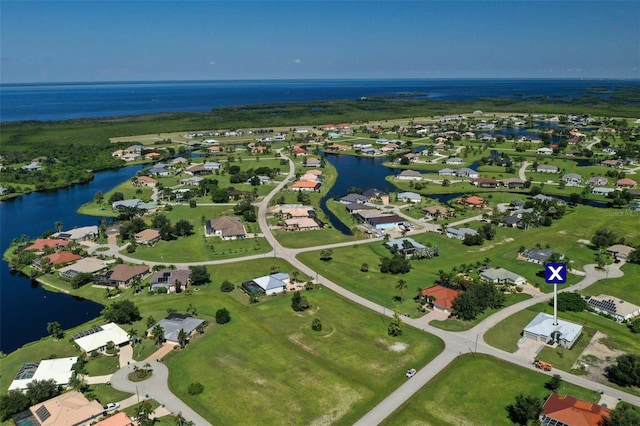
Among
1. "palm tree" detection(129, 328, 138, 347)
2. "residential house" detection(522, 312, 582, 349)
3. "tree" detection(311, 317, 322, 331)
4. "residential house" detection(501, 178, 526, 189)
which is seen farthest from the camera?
"residential house" detection(501, 178, 526, 189)

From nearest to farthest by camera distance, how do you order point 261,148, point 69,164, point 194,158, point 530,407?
point 530,407 < point 69,164 < point 194,158 < point 261,148

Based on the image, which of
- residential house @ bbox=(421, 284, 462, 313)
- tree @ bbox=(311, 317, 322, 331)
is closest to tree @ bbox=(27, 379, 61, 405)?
tree @ bbox=(311, 317, 322, 331)

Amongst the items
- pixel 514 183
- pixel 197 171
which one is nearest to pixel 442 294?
pixel 514 183

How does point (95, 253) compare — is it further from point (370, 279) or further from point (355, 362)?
point (355, 362)

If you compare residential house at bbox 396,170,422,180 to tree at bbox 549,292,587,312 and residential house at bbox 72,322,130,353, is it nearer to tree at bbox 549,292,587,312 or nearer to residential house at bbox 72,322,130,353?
tree at bbox 549,292,587,312

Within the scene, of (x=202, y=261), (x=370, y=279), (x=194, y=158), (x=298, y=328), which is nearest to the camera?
(x=298, y=328)

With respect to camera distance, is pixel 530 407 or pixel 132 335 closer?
pixel 530 407

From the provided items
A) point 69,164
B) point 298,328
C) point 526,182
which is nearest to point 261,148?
point 69,164
